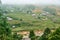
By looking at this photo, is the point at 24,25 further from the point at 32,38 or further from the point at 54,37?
the point at 54,37

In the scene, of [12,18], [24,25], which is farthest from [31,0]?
[24,25]

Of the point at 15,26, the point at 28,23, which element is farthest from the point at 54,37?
the point at 28,23

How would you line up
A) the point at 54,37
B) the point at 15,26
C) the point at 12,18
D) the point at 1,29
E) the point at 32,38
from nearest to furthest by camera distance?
the point at 54,37 → the point at 1,29 → the point at 32,38 → the point at 15,26 → the point at 12,18

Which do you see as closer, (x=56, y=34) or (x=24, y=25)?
(x=56, y=34)

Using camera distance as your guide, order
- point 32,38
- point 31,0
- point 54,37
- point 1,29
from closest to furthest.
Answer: point 54,37 → point 1,29 → point 32,38 → point 31,0

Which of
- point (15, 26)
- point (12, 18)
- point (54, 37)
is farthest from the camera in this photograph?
point (12, 18)

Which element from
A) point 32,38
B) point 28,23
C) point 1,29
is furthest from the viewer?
point 28,23

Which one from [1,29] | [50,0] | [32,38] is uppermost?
[1,29]

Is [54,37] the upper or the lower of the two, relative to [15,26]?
upper

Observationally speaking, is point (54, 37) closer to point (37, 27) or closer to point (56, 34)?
point (56, 34)
